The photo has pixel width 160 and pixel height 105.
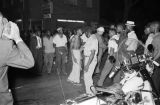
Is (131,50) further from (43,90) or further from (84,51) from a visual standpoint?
(43,90)

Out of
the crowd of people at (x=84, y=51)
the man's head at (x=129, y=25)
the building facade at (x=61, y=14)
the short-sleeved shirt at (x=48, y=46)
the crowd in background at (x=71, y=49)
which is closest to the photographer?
the crowd of people at (x=84, y=51)

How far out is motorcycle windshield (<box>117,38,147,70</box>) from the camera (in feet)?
15.1

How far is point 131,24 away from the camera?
7.48 meters

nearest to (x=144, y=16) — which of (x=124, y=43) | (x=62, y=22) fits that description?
(x=62, y=22)

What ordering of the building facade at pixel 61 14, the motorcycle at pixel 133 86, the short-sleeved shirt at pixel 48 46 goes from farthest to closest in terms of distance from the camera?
the building facade at pixel 61 14, the short-sleeved shirt at pixel 48 46, the motorcycle at pixel 133 86

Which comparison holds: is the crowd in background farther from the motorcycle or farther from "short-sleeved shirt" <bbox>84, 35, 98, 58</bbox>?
the motorcycle

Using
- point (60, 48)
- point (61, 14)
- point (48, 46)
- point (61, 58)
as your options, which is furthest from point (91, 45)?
point (61, 14)

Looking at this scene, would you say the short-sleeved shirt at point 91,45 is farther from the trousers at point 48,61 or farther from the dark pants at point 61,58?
the trousers at point 48,61

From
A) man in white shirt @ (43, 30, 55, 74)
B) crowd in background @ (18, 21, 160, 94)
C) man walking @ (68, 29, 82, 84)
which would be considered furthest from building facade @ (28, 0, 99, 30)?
man walking @ (68, 29, 82, 84)

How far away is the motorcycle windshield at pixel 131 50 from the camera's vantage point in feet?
15.1

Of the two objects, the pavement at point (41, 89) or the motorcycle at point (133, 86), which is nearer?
the motorcycle at point (133, 86)

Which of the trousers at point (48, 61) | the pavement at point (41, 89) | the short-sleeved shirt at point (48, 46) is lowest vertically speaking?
the pavement at point (41, 89)

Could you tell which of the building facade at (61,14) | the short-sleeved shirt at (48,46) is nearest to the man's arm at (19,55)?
the short-sleeved shirt at (48,46)

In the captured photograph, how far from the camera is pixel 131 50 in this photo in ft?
15.8
